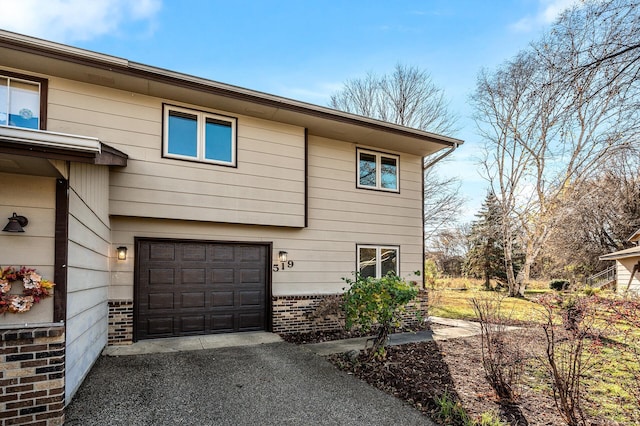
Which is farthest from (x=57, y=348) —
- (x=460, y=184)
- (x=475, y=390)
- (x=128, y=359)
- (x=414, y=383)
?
(x=460, y=184)

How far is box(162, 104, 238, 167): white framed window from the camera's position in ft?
22.4

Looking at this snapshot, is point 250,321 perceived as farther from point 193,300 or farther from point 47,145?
point 47,145

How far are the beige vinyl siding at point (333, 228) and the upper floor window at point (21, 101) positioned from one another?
7.48ft

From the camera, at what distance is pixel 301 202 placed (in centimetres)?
791

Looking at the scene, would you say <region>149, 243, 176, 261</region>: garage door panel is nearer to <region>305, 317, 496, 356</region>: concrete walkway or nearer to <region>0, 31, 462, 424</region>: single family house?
<region>0, 31, 462, 424</region>: single family house

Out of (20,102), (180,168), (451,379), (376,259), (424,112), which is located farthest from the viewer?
(424,112)

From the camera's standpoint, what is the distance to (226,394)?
439 cm

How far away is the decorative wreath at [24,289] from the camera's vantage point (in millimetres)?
3252

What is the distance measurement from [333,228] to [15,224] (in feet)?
19.9

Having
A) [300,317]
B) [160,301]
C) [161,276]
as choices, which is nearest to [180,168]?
[161,276]

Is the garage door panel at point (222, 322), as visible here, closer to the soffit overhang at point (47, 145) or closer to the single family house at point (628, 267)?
the soffit overhang at point (47, 145)

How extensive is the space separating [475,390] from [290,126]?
597 cm

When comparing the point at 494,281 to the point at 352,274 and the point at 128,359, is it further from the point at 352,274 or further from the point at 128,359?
the point at 128,359

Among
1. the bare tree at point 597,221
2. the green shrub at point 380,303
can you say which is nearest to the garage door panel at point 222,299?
the green shrub at point 380,303
